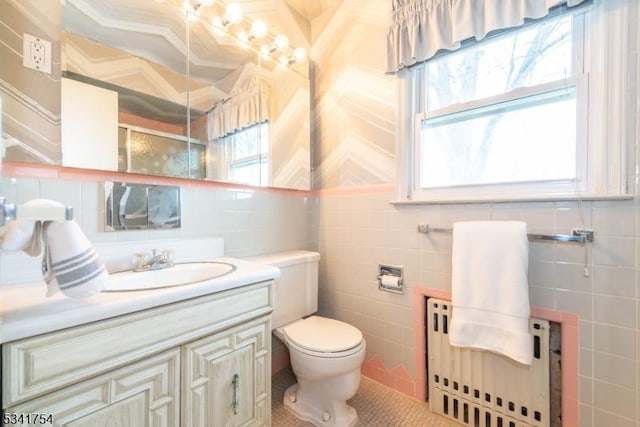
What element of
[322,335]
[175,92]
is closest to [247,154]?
[175,92]

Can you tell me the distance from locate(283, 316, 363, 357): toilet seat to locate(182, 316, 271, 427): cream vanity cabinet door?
239mm

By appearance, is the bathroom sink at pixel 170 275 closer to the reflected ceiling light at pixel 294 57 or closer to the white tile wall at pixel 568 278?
the white tile wall at pixel 568 278

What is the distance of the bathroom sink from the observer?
1.03 m

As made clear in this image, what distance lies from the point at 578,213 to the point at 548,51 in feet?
2.37

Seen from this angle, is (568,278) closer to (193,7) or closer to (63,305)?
(63,305)

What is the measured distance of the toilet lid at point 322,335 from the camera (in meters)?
1.30

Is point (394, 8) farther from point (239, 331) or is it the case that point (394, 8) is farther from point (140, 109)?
point (239, 331)

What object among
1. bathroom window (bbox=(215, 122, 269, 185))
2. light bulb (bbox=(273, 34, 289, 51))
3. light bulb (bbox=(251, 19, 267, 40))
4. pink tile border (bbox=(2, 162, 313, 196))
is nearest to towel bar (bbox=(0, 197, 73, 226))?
pink tile border (bbox=(2, 162, 313, 196))

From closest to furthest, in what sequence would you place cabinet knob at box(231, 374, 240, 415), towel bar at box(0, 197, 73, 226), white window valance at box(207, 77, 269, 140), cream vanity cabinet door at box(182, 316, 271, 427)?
towel bar at box(0, 197, 73, 226) < cream vanity cabinet door at box(182, 316, 271, 427) < cabinet knob at box(231, 374, 240, 415) < white window valance at box(207, 77, 269, 140)

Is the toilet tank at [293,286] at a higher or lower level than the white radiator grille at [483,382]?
higher

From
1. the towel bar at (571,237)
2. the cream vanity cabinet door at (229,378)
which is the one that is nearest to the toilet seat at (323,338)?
the cream vanity cabinet door at (229,378)

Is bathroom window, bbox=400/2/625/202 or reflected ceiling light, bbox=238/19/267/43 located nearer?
bathroom window, bbox=400/2/625/202

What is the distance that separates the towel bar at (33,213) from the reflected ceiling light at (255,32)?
142cm

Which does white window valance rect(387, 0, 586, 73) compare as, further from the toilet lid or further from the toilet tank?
the toilet lid
